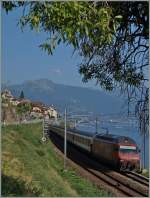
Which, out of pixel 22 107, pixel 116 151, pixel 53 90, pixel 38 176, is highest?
pixel 53 90

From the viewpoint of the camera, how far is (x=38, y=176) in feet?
55.1

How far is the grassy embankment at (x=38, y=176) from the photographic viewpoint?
12.0m

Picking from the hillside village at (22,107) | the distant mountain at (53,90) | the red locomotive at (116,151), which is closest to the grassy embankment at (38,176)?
the hillside village at (22,107)

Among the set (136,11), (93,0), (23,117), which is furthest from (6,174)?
(23,117)

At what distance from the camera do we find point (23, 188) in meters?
11.6

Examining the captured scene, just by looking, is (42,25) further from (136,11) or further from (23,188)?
(23,188)

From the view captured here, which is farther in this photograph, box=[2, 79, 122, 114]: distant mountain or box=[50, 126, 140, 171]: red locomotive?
box=[50, 126, 140, 171]: red locomotive

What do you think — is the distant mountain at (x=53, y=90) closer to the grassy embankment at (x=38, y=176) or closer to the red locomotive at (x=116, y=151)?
the grassy embankment at (x=38, y=176)

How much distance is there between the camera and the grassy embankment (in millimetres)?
11984

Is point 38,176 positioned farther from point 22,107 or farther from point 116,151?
point 116,151

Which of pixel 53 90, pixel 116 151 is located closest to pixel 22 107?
pixel 116 151

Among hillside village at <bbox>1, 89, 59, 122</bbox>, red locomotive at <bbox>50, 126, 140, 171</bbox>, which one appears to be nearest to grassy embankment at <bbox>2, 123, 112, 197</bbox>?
hillside village at <bbox>1, 89, 59, 122</bbox>

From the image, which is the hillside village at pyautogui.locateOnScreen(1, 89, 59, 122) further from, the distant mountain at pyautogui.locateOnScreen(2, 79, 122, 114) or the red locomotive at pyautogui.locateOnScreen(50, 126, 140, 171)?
the red locomotive at pyautogui.locateOnScreen(50, 126, 140, 171)

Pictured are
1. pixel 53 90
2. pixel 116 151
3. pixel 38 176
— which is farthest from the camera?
pixel 116 151
